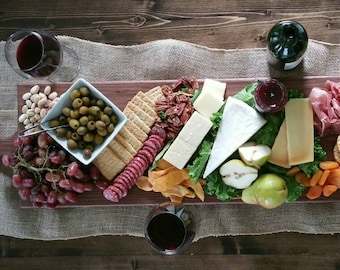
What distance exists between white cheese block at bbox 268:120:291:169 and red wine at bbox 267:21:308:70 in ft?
0.50

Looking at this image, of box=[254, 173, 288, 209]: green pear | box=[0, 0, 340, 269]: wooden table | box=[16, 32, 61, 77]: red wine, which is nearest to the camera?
box=[254, 173, 288, 209]: green pear

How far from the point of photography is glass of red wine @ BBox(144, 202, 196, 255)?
1232mm


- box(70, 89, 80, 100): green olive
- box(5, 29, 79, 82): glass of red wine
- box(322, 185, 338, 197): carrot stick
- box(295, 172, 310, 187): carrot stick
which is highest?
box(5, 29, 79, 82): glass of red wine

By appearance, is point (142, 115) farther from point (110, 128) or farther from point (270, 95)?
point (270, 95)

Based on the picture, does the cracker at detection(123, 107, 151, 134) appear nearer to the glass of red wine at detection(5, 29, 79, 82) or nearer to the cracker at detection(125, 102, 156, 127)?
the cracker at detection(125, 102, 156, 127)

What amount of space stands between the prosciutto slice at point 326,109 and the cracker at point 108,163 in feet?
1.52


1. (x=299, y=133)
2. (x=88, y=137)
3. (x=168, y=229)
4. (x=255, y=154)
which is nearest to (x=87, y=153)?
(x=88, y=137)

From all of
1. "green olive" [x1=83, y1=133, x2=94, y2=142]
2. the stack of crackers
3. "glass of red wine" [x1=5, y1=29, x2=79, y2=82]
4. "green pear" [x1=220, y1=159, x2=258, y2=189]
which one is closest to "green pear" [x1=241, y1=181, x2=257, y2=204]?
"green pear" [x1=220, y1=159, x2=258, y2=189]

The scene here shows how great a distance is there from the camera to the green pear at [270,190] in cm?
117

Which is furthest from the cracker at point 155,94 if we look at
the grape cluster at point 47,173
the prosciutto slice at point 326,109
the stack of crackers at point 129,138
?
the prosciutto slice at point 326,109

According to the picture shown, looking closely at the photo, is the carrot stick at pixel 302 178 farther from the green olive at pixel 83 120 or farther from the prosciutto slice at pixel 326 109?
the green olive at pixel 83 120

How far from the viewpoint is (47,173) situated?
1.25 meters

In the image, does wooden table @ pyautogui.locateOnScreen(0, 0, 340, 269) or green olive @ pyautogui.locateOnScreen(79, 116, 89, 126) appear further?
wooden table @ pyautogui.locateOnScreen(0, 0, 340, 269)

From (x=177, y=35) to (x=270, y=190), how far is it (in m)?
0.52
